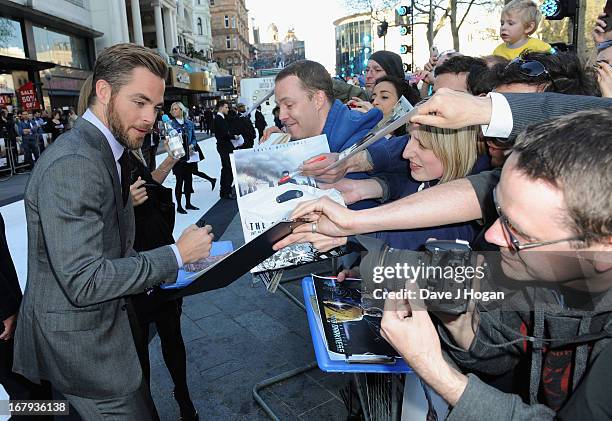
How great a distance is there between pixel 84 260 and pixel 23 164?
14.8 m

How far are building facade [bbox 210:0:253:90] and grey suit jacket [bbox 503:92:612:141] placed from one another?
8208 cm

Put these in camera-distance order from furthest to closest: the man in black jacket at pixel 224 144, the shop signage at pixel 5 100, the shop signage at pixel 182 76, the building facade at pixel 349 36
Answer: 1. the building facade at pixel 349 36
2. the shop signage at pixel 182 76
3. the shop signage at pixel 5 100
4. the man in black jacket at pixel 224 144

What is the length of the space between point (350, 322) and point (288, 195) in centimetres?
58

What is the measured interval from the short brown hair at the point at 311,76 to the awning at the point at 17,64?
1704 cm

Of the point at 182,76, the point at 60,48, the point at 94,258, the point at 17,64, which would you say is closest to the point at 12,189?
the point at 17,64

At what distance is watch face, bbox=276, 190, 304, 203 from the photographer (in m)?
1.72

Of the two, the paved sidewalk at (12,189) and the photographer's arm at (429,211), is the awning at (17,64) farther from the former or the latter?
the photographer's arm at (429,211)

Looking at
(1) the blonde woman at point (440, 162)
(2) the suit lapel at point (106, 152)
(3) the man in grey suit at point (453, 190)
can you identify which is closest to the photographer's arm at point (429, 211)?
(3) the man in grey suit at point (453, 190)

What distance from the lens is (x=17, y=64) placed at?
16.5 metres

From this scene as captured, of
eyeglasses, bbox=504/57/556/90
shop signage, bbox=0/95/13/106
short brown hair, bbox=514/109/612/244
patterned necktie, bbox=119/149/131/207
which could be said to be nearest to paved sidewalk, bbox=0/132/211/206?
shop signage, bbox=0/95/13/106

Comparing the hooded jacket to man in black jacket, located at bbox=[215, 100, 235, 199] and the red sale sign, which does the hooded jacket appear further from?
the red sale sign

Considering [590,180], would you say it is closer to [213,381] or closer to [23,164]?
[213,381]

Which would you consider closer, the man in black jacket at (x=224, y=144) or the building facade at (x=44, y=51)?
the man in black jacket at (x=224, y=144)

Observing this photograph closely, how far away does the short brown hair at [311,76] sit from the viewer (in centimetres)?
247
